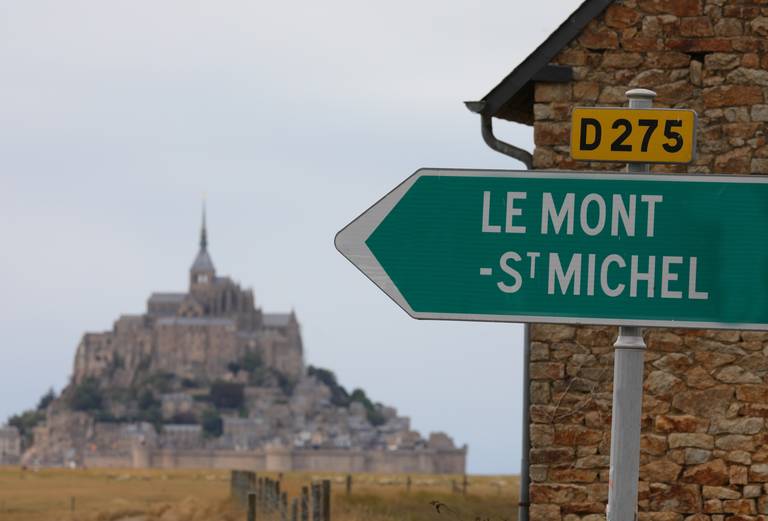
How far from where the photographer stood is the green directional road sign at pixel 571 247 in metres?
3.80

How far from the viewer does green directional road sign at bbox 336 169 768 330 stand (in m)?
3.80

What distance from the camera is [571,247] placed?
3.87 metres

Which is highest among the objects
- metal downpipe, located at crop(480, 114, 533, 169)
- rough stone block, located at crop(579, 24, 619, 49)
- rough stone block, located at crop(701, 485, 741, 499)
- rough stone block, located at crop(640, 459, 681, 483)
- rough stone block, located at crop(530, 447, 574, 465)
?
rough stone block, located at crop(579, 24, 619, 49)

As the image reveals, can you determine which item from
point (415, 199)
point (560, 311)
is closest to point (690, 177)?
point (560, 311)

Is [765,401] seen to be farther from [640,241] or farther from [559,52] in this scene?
[640,241]

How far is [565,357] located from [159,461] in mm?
170709

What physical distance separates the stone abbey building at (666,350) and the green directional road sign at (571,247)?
6435 millimetres

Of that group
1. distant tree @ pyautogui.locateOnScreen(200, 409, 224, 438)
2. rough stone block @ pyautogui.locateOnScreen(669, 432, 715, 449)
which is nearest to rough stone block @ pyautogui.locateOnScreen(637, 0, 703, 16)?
rough stone block @ pyautogui.locateOnScreen(669, 432, 715, 449)

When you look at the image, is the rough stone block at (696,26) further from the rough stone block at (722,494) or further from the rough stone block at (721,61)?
the rough stone block at (722,494)

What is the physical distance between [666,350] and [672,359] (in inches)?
3.0

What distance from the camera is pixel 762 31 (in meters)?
10.7

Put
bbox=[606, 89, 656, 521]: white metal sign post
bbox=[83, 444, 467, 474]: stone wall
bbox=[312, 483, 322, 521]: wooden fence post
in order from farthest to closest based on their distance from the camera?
bbox=[83, 444, 467, 474]: stone wall
bbox=[312, 483, 322, 521]: wooden fence post
bbox=[606, 89, 656, 521]: white metal sign post

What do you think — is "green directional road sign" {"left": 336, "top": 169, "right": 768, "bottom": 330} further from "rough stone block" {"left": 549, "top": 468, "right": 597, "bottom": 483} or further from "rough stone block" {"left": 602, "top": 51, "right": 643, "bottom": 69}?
"rough stone block" {"left": 602, "top": 51, "right": 643, "bottom": 69}

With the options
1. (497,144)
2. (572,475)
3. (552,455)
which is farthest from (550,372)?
(497,144)
